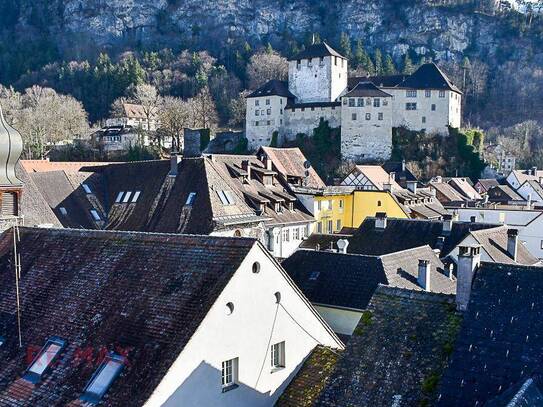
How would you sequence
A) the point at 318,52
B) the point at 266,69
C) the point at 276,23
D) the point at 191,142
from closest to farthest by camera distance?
1. the point at 191,142
2. the point at 318,52
3. the point at 266,69
4. the point at 276,23

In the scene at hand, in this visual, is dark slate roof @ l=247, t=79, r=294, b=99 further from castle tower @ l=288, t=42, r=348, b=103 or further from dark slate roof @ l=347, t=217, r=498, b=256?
dark slate roof @ l=347, t=217, r=498, b=256

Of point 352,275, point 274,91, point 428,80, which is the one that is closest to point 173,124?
point 274,91

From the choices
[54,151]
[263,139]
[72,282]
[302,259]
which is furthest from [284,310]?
[263,139]

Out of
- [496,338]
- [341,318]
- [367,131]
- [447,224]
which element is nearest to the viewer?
[496,338]

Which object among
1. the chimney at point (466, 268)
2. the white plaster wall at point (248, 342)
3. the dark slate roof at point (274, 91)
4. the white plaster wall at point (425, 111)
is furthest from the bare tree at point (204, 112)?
the chimney at point (466, 268)

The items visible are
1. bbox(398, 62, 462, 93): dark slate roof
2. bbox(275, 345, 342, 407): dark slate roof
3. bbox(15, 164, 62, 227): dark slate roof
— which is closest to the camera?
bbox(275, 345, 342, 407): dark slate roof

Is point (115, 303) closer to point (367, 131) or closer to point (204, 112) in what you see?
point (367, 131)

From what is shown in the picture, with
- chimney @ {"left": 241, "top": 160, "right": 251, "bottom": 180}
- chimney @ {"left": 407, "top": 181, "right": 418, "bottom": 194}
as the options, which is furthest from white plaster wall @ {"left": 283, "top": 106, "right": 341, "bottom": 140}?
chimney @ {"left": 241, "top": 160, "right": 251, "bottom": 180}
